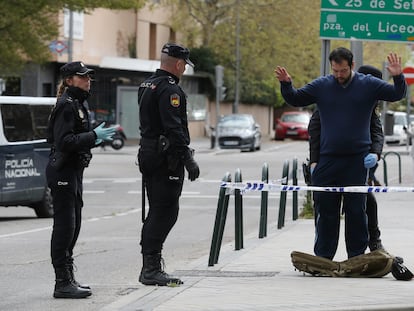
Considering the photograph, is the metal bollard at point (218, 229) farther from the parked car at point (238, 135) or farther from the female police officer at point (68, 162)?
the parked car at point (238, 135)

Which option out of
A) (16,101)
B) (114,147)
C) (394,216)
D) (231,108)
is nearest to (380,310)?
(394,216)

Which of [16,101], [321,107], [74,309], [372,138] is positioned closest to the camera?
[74,309]

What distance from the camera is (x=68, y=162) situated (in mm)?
9680

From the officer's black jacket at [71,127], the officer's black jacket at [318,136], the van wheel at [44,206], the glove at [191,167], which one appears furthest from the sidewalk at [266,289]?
the van wheel at [44,206]

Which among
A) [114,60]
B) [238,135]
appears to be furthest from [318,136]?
[114,60]

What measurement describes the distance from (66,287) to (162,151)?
4.46 feet

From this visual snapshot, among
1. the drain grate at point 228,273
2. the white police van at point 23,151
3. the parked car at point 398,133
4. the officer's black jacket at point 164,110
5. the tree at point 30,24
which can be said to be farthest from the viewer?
the parked car at point 398,133

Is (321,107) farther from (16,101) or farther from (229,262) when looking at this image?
(16,101)

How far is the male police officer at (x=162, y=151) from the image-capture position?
32.5ft

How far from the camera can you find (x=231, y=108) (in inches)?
2852

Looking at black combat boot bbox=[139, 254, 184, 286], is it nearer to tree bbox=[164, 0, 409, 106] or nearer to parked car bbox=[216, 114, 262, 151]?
parked car bbox=[216, 114, 262, 151]

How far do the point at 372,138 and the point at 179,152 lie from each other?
2543 millimetres

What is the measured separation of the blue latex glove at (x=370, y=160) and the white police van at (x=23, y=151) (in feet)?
30.9

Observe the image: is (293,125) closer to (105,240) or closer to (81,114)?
(105,240)
